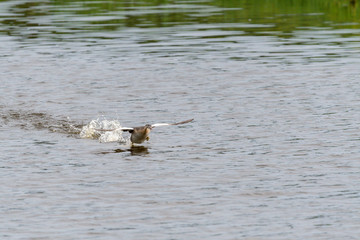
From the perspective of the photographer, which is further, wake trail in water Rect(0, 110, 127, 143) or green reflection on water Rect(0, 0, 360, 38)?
green reflection on water Rect(0, 0, 360, 38)

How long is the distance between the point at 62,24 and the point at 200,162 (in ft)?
99.5

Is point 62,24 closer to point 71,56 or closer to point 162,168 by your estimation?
point 71,56

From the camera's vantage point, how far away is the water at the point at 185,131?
15062 millimetres

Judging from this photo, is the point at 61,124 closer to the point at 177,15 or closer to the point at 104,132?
Result: the point at 104,132

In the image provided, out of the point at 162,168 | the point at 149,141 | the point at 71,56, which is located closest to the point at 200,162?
the point at 162,168

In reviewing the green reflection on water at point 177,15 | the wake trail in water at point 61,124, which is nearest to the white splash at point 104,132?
the wake trail in water at point 61,124

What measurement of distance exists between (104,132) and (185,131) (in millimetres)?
2046

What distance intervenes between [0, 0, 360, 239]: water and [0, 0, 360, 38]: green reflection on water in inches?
19.5

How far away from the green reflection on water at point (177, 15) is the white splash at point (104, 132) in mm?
20877

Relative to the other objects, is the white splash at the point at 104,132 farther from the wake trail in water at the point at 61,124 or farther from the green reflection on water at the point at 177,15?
the green reflection on water at the point at 177,15

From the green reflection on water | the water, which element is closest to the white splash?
the water

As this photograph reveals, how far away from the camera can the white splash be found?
73.0 ft

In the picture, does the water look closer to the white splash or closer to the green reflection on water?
the white splash

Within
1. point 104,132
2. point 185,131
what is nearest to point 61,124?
point 104,132
